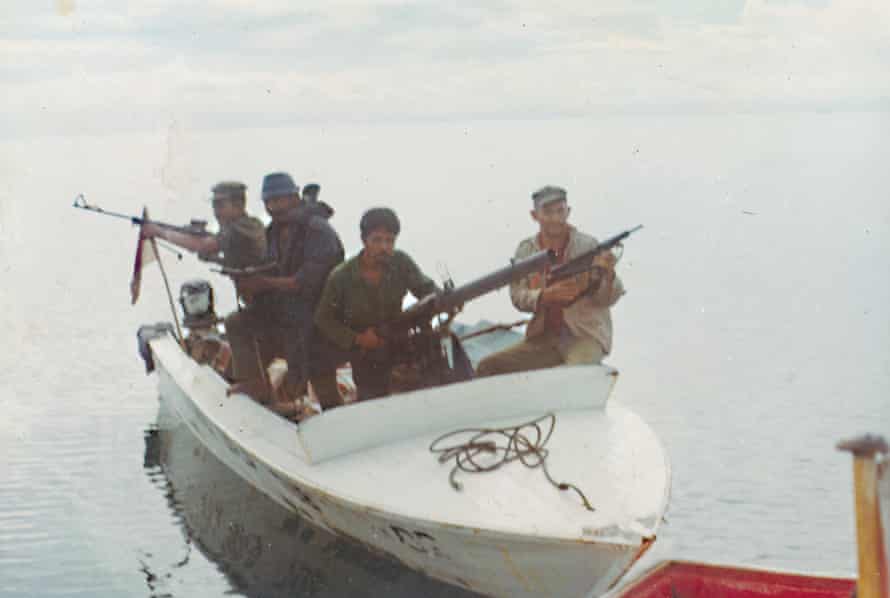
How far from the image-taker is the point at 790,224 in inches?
1708

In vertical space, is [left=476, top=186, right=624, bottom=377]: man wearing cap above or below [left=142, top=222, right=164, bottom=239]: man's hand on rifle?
below

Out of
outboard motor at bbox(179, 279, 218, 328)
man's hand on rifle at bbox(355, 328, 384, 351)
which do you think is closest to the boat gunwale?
man's hand on rifle at bbox(355, 328, 384, 351)

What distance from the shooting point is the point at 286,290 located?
1008cm

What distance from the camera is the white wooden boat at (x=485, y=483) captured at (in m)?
7.48

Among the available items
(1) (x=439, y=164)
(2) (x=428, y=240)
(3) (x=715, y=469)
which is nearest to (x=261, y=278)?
(3) (x=715, y=469)

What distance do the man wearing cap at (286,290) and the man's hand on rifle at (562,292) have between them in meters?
1.95

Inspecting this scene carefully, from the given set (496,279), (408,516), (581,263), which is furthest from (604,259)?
(408,516)

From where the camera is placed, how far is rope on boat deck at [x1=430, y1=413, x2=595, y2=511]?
830 centimetres

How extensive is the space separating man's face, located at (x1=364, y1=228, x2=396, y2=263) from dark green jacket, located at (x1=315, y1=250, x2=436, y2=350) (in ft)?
0.56

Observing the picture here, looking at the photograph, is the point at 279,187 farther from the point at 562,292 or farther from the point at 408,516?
the point at 408,516

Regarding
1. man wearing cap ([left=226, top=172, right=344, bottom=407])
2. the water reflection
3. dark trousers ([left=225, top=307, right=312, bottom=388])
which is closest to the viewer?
the water reflection

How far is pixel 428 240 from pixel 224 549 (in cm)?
2833

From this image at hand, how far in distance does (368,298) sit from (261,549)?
3.37 metres

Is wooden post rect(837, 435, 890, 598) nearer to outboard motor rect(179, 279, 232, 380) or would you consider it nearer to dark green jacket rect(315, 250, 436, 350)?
dark green jacket rect(315, 250, 436, 350)
